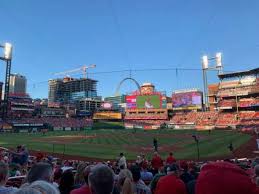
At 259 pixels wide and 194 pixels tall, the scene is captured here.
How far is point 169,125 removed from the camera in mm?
83812

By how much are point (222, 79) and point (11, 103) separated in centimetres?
8779

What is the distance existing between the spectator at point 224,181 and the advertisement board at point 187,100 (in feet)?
357

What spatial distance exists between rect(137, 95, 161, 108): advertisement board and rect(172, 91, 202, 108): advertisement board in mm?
8032

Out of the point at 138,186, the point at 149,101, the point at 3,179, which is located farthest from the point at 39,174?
the point at 149,101

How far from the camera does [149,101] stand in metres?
110

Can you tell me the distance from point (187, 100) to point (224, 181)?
11077 cm

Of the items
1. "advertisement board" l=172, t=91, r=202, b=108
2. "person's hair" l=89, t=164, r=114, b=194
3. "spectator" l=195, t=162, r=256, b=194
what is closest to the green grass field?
"person's hair" l=89, t=164, r=114, b=194

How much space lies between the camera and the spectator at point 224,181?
6.49 feet

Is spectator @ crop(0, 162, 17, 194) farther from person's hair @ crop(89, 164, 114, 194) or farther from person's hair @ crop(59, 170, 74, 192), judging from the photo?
person's hair @ crop(59, 170, 74, 192)

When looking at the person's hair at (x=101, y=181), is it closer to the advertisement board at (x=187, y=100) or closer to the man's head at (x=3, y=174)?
the man's head at (x=3, y=174)

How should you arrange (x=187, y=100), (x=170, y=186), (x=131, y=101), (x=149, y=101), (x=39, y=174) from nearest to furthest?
(x=39, y=174)
(x=170, y=186)
(x=149, y=101)
(x=187, y=100)
(x=131, y=101)

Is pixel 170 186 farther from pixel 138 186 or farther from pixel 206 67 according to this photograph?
pixel 206 67

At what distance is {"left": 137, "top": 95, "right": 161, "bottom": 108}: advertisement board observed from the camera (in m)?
109

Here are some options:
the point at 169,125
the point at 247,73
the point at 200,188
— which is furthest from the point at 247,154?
the point at 247,73
